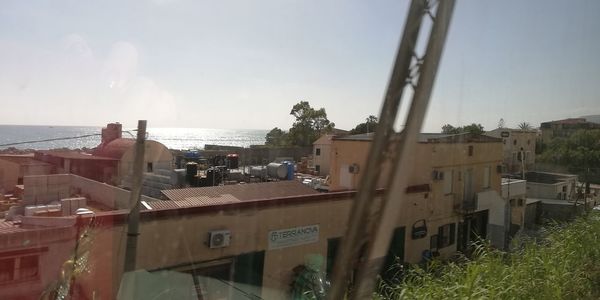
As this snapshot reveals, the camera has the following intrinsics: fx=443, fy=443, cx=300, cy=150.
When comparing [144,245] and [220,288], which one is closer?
[144,245]

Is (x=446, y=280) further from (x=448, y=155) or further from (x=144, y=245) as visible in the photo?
(x=448, y=155)

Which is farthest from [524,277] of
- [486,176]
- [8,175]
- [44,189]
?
[8,175]

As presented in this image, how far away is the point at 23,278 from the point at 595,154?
18.9 metres

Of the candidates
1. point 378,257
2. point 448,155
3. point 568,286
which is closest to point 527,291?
point 568,286

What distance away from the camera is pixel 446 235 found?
12.1 m

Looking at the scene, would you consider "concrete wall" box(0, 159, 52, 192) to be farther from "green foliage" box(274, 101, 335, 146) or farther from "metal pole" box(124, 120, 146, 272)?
"green foliage" box(274, 101, 335, 146)

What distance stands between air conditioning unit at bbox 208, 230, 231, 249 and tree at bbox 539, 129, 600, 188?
43.5ft

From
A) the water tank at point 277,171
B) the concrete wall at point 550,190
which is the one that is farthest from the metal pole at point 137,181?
the concrete wall at point 550,190

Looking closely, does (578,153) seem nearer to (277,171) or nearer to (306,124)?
(277,171)

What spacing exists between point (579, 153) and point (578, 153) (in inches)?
3.1

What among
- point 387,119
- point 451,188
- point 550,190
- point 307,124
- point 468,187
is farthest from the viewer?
point 307,124

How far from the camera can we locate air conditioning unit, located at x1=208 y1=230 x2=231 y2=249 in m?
6.84

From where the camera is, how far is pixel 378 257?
1.52 m

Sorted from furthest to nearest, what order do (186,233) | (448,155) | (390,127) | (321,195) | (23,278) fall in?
1. (448,155)
2. (321,195)
3. (186,233)
4. (23,278)
5. (390,127)
